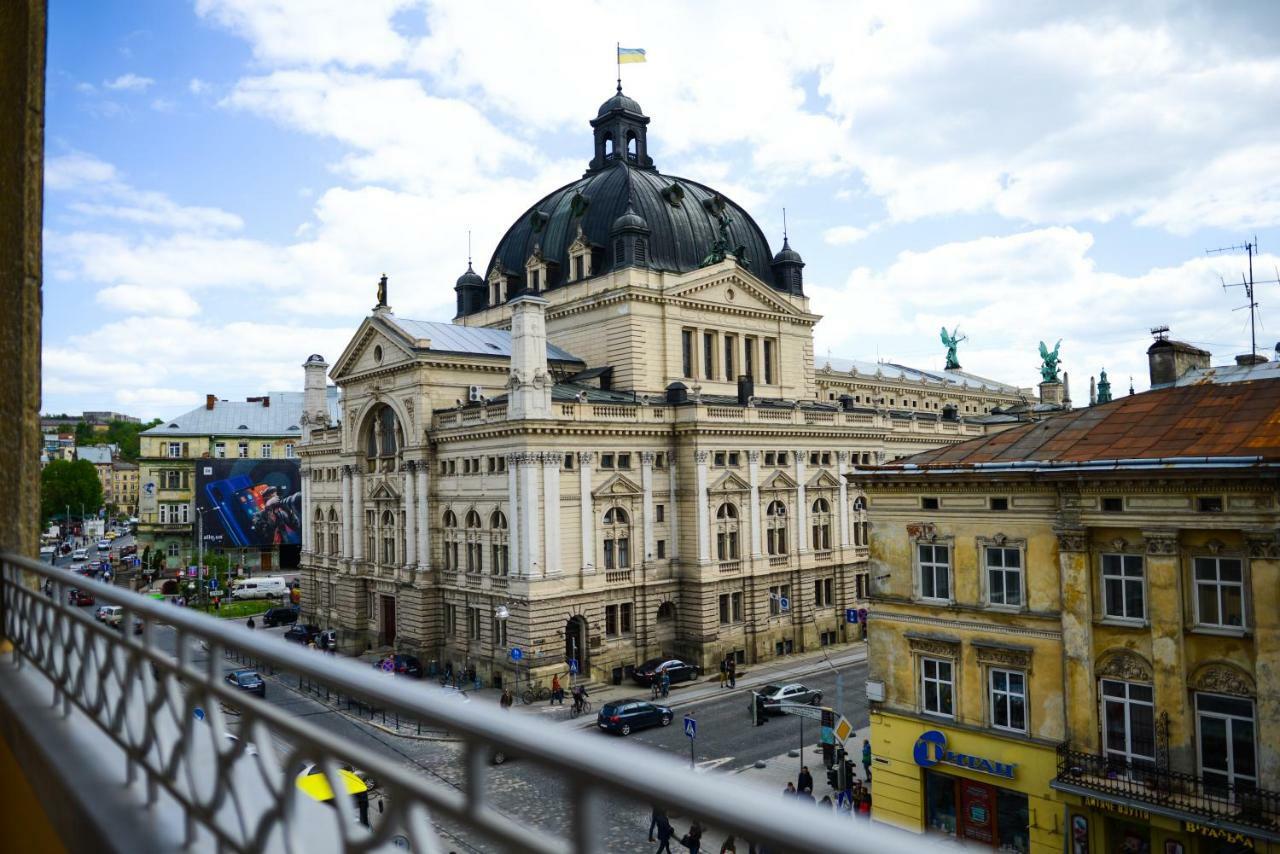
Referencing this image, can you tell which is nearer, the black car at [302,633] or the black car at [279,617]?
the black car at [302,633]

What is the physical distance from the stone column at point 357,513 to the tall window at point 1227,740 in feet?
148

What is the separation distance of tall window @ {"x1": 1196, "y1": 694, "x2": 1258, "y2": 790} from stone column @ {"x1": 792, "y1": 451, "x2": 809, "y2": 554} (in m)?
33.0

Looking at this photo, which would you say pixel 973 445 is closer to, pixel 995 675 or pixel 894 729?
pixel 995 675

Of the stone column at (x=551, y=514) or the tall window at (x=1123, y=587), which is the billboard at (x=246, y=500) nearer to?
the stone column at (x=551, y=514)

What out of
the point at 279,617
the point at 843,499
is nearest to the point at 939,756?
the point at 843,499

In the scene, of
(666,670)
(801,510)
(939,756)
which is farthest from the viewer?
(801,510)

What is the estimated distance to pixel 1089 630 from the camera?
21.0 meters

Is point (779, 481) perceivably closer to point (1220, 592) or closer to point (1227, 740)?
point (1220, 592)

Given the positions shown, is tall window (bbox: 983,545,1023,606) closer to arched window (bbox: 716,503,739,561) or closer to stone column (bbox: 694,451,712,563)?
stone column (bbox: 694,451,712,563)

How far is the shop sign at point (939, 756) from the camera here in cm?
2269

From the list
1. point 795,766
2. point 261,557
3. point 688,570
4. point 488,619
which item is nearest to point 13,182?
point 795,766

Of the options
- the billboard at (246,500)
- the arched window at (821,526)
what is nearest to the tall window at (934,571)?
the arched window at (821,526)

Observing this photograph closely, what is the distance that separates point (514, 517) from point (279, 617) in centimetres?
2961

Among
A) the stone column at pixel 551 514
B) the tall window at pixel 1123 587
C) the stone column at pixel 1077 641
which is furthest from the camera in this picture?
the stone column at pixel 551 514
